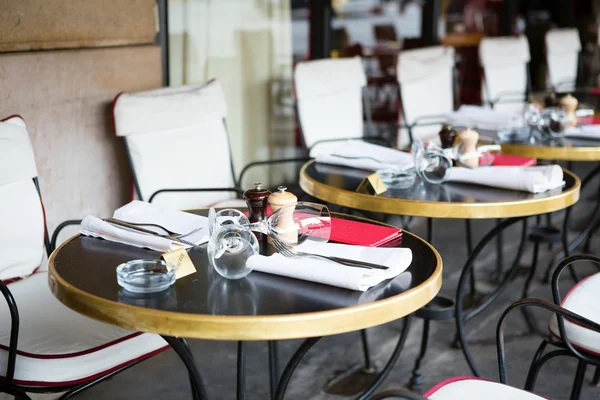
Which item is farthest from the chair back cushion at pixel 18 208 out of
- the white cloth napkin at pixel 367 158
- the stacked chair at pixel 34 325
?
the white cloth napkin at pixel 367 158

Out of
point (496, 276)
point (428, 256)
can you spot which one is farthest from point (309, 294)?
point (496, 276)

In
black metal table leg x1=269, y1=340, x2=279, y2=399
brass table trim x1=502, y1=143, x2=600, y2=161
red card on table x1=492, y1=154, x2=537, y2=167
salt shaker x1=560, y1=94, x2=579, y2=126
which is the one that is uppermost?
salt shaker x1=560, y1=94, x2=579, y2=126

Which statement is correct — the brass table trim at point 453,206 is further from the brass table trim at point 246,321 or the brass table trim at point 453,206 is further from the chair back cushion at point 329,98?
the chair back cushion at point 329,98

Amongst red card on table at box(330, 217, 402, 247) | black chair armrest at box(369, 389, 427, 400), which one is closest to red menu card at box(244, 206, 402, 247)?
red card on table at box(330, 217, 402, 247)

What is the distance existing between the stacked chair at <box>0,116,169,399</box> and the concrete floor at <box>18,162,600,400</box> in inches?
27.5

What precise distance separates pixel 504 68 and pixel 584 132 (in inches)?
102

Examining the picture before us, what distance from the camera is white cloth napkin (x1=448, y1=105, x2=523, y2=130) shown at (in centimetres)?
388

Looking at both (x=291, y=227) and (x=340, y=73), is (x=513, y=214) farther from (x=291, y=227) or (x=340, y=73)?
(x=340, y=73)

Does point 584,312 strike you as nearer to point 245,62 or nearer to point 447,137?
point 447,137

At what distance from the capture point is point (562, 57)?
7.18 m

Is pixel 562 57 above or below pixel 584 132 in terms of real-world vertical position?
above

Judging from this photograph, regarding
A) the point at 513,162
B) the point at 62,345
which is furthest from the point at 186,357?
the point at 513,162

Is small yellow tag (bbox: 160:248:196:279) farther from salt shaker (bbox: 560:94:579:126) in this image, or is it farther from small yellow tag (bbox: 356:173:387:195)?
salt shaker (bbox: 560:94:579:126)

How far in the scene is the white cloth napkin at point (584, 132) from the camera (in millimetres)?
3631
